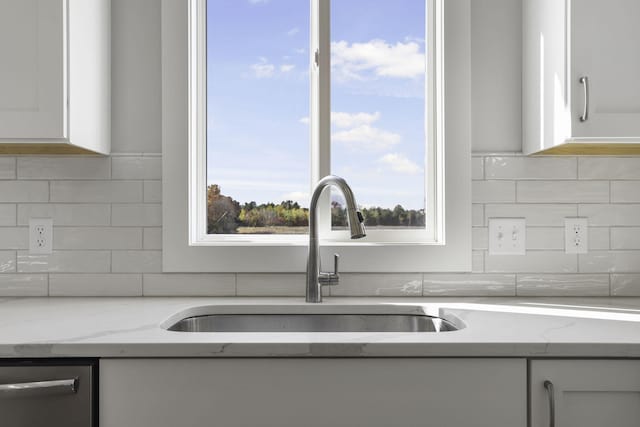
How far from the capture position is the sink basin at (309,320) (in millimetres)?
1510

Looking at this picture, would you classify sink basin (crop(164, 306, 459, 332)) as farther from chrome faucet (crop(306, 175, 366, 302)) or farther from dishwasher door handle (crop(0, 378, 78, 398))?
dishwasher door handle (crop(0, 378, 78, 398))

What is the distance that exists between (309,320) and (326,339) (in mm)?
460

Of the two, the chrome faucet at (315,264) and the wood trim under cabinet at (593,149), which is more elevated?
the wood trim under cabinet at (593,149)

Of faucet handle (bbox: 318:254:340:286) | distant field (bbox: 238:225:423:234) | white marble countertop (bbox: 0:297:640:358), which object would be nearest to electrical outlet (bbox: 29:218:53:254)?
white marble countertop (bbox: 0:297:640:358)

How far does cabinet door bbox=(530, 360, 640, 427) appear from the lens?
1.07 m

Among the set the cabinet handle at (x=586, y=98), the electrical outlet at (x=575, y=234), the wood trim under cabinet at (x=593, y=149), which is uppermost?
the cabinet handle at (x=586, y=98)

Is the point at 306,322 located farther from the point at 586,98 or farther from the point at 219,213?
the point at 586,98

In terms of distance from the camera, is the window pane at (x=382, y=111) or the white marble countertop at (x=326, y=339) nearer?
the white marble countertop at (x=326, y=339)

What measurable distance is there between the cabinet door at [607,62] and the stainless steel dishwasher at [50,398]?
1366 mm

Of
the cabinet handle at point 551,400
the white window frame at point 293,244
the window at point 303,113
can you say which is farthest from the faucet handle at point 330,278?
the cabinet handle at point 551,400

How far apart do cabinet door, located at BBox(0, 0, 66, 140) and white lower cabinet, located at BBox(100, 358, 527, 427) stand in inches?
27.8

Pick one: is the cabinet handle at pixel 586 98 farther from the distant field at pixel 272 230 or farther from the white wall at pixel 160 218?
the distant field at pixel 272 230

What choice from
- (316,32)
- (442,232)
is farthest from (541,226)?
(316,32)

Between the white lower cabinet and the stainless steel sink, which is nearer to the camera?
the white lower cabinet
